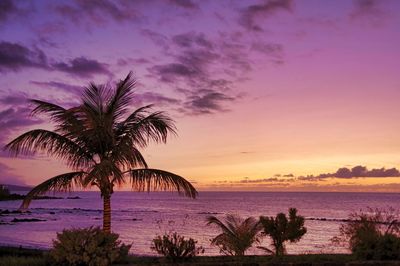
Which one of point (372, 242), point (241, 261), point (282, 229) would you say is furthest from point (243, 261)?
point (372, 242)

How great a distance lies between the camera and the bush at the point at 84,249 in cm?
1217

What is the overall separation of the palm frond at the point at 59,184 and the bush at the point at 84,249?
3.22 meters

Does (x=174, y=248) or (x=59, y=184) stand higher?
(x=59, y=184)

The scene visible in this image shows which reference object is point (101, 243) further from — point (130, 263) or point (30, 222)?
point (30, 222)

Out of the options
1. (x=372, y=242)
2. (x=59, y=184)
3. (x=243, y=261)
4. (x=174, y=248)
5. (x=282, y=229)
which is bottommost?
(x=243, y=261)

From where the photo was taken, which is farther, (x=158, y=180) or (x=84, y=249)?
(x=158, y=180)

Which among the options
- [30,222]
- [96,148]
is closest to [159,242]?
[96,148]

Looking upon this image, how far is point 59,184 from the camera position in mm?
15656

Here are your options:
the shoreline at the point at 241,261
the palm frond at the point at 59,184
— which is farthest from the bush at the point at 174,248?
the palm frond at the point at 59,184

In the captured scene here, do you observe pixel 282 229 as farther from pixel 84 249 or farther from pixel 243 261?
pixel 84 249

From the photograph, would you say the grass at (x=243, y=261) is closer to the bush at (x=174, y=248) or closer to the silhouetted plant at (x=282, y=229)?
the bush at (x=174, y=248)

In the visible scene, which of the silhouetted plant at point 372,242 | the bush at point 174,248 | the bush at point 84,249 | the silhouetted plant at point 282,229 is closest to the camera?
the bush at point 84,249

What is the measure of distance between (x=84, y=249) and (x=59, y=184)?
3.93m

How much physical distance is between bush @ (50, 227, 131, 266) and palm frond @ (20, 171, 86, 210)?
322cm
